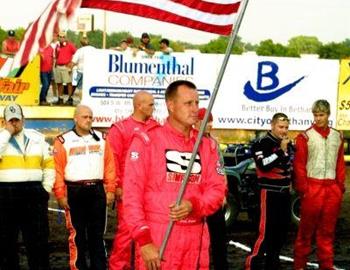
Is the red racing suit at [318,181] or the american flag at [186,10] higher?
the american flag at [186,10]

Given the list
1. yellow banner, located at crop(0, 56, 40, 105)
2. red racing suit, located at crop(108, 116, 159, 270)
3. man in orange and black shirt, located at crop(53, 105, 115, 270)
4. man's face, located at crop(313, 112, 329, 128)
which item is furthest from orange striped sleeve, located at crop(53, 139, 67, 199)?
yellow banner, located at crop(0, 56, 40, 105)

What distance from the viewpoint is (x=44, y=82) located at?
62.3 feet

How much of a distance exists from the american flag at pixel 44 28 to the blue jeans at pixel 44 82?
539 inches

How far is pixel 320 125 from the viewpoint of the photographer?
9.15 metres

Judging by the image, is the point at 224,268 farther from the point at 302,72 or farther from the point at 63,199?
the point at 302,72

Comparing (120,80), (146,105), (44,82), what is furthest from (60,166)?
(44,82)

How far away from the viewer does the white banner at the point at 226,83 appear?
17188 millimetres

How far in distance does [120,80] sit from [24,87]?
266 centimetres

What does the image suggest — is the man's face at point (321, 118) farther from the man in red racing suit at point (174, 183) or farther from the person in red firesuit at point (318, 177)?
the man in red racing suit at point (174, 183)

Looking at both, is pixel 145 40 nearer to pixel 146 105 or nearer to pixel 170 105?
pixel 146 105

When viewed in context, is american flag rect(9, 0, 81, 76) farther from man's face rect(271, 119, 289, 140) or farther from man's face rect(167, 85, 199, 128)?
man's face rect(271, 119, 289, 140)

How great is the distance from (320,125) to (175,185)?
4.04 metres

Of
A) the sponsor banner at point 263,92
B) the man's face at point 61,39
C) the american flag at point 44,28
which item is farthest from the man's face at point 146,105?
the man's face at point 61,39

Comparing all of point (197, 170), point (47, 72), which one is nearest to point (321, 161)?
point (197, 170)
